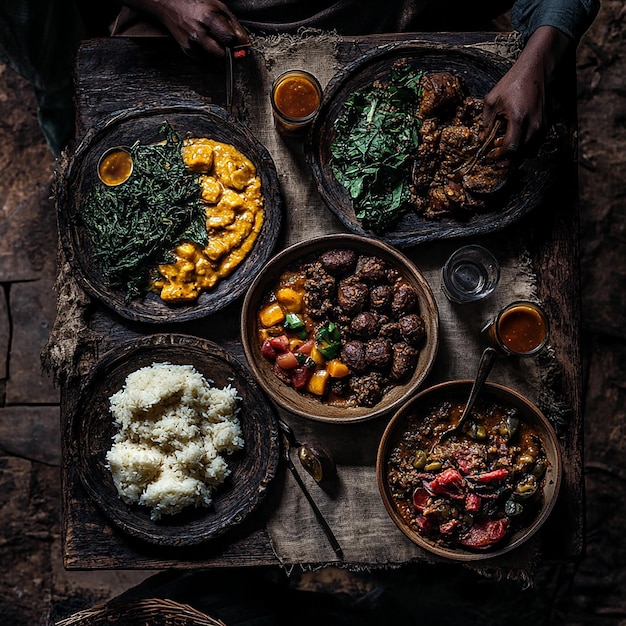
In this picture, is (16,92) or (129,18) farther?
(16,92)

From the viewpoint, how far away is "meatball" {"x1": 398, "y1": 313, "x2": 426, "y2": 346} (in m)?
3.46

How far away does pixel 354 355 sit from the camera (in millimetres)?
3480

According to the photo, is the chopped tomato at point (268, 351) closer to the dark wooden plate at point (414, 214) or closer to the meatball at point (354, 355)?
the meatball at point (354, 355)

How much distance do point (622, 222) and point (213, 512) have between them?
10.8 ft

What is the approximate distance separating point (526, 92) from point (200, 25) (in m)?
1.56

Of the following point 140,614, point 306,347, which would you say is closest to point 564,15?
point 306,347

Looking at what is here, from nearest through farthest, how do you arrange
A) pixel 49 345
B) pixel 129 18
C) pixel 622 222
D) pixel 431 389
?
pixel 431 389 → pixel 49 345 → pixel 129 18 → pixel 622 222

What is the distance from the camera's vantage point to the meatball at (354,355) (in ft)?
11.4

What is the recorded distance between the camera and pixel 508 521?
11.2ft

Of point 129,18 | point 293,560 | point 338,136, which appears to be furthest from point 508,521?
point 129,18

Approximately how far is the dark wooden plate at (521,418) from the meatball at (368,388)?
5.7 inches

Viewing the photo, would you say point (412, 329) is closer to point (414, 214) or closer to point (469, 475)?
point (414, 214)

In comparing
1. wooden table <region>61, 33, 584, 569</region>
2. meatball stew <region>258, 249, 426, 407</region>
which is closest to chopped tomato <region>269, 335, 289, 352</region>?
meatball stew <region>258, 249, 426, 407</region>

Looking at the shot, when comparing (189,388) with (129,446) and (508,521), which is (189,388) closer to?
(129,446)
